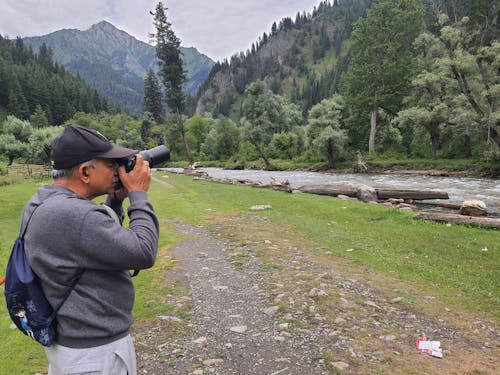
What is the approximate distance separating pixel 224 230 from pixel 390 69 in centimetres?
4147

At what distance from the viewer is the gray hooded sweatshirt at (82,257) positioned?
1982 millimetres

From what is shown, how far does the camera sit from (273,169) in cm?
4938

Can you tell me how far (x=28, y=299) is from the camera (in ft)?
6.61

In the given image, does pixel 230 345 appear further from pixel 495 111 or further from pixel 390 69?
pixel 390 69

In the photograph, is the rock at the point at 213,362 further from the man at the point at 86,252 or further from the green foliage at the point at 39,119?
the green foliage at the point at 39,119

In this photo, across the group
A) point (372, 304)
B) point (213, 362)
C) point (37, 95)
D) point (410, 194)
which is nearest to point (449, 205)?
point (410, 194)

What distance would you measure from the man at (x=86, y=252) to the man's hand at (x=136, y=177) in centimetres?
5

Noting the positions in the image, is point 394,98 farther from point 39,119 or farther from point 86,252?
point 39,119

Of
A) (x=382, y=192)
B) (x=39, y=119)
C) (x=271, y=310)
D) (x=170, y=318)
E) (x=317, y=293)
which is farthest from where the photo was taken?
(x=39, y=119)

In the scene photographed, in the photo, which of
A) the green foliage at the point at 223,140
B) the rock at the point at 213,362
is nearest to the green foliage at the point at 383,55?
the green foliage at the point at 223,140

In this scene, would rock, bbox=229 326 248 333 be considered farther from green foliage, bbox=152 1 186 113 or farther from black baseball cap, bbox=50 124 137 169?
green foliage, bbox=152 1 186 113

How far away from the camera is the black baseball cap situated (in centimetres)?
213

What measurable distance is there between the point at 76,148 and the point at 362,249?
27.1 ft

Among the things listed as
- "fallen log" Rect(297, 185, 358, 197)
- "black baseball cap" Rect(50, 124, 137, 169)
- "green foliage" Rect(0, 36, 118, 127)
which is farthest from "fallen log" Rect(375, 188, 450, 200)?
"green foliage" Rect(0, 36, 118, 127)
